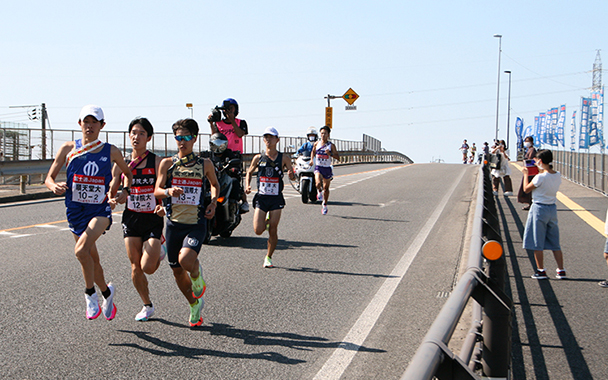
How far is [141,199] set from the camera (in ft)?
18.9

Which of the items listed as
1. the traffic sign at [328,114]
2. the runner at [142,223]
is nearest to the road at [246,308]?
the runner at [142,223]

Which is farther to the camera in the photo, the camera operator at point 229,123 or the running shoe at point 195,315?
the camera operator at point 229,123

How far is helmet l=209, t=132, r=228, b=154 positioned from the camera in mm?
9805

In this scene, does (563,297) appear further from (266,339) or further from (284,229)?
(284,229)

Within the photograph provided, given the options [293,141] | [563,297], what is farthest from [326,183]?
[293,141]

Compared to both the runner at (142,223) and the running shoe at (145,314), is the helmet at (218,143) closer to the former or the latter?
the runner at (142,223)

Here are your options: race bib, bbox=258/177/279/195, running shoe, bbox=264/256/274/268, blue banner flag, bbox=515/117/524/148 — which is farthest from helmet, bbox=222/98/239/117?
blue banner flag, bbox=515/117/524/148

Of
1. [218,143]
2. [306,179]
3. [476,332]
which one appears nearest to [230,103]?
[218,143]

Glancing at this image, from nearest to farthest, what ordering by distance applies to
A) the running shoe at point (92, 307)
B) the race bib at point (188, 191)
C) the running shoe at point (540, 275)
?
the running shoe at point (92, 307) → the race bib at point (188, 191) → the running shoe at point (540, 275)

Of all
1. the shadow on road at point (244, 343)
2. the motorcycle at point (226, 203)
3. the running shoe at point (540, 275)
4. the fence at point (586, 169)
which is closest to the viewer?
the shadow on road at point (244, 343)

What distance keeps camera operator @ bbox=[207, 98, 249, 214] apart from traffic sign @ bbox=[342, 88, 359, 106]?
2571 cm

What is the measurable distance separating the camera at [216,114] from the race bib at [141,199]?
4.79 m

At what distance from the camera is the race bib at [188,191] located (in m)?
5.75

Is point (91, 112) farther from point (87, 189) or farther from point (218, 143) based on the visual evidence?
point (218, 143)
